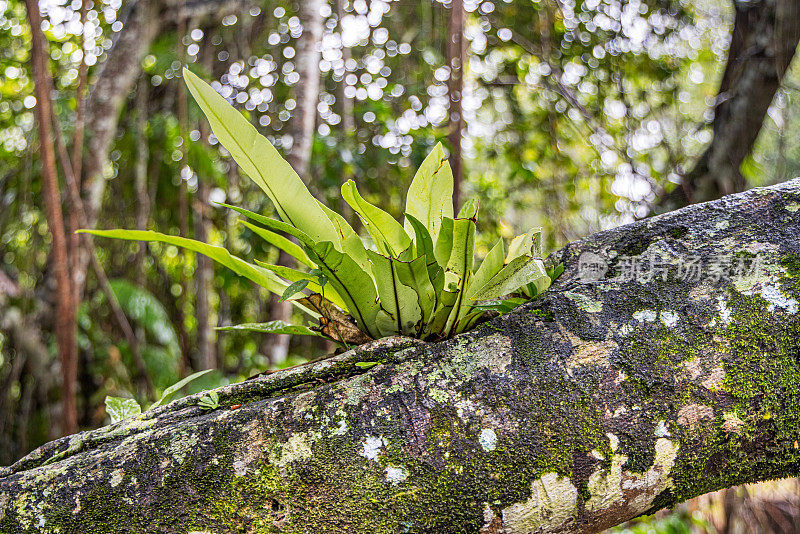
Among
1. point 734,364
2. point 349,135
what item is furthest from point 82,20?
point 734,364

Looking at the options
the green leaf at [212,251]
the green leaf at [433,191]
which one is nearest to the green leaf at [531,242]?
the green leaf at [433,191]

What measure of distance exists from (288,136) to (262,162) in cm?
196

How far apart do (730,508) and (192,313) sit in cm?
337

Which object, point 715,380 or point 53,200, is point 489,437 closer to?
point 715,380

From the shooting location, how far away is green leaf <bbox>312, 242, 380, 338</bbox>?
0.60 meters

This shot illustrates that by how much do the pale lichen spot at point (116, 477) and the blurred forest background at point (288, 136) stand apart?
138cm

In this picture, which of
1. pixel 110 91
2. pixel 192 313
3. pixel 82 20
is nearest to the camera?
pixel 82 20

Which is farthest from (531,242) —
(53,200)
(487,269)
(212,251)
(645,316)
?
(53,200)

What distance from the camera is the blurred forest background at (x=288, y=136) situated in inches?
91.2

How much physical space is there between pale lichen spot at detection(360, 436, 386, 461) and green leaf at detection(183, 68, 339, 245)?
26 centimetres

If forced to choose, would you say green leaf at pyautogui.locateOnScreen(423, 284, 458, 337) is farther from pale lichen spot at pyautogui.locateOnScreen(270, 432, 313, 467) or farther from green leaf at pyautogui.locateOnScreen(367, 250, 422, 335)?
pale lichen spot at pyautogui.locateOnScreen(270, 432, 313, 467)

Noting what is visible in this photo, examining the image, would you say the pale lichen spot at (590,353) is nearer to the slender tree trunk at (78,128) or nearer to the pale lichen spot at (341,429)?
the pale lichen spot at (341,429)

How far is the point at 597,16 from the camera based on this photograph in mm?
2838

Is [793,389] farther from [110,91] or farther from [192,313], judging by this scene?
[192,313]
